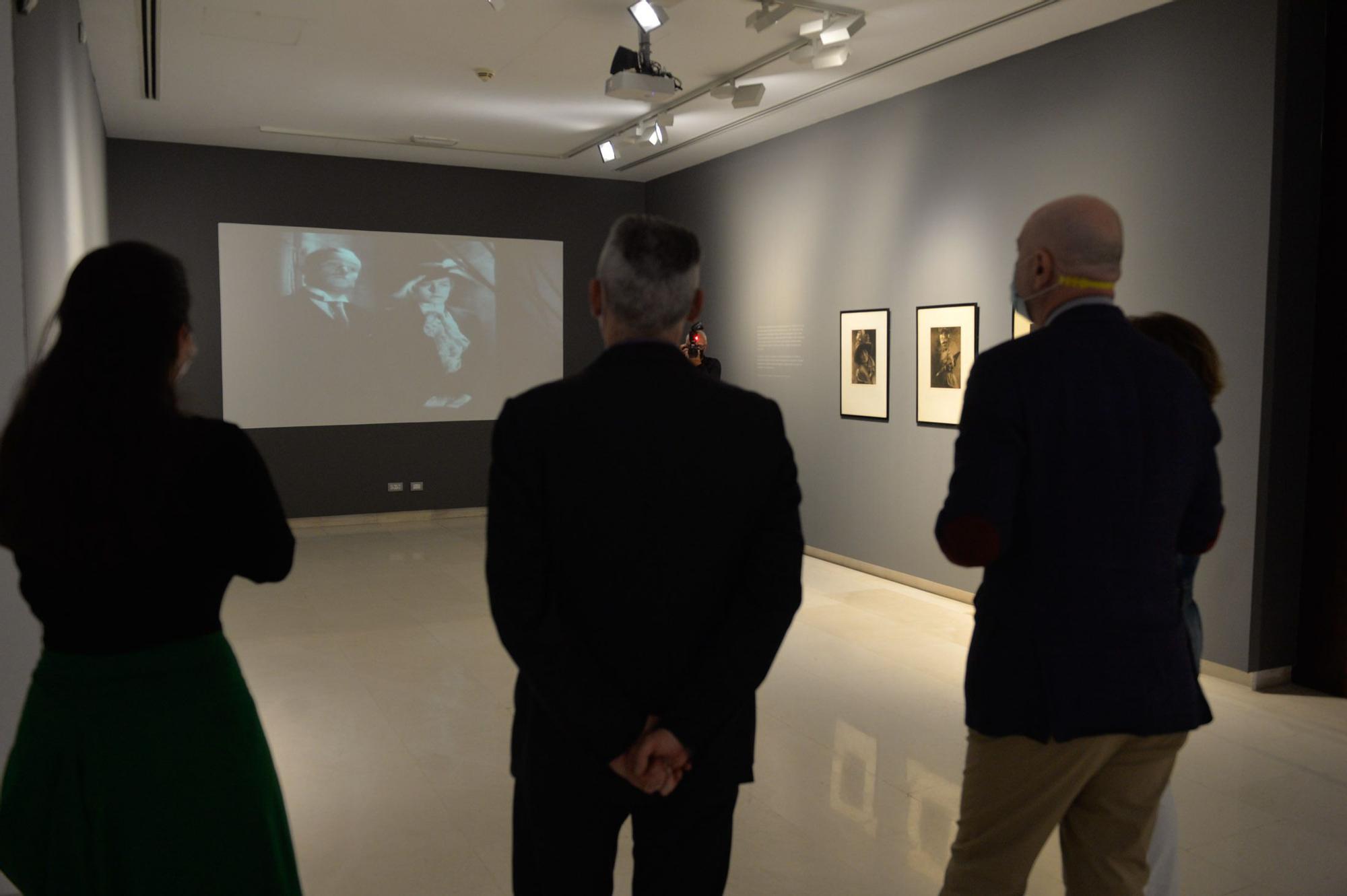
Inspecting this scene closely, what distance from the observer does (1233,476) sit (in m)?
4.67

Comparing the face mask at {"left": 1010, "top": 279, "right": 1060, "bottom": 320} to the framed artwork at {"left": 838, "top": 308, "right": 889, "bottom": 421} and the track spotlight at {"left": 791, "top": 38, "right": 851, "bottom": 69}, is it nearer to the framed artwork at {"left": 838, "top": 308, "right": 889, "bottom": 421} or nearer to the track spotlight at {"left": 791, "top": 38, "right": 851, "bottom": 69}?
the track spotlight at {"left": 791, "top": 38, "right": 851, "bottom": 69}

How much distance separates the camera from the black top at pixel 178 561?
1.50m

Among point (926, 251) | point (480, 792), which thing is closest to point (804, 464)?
point (926, 251)

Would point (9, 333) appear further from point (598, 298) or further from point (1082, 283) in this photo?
point (1082, 283)

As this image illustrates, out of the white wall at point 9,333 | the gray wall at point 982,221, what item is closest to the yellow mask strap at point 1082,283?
the white wall at point 9,333

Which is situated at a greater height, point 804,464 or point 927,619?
point 804,464

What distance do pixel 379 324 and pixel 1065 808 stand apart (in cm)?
859

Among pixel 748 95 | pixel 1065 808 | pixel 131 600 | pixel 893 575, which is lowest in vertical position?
pixel 893 575

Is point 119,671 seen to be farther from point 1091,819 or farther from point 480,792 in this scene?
point 480,792

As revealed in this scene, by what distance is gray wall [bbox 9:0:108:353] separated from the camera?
10.8ft

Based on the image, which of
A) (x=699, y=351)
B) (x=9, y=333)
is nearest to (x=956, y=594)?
(x=699, y=351)

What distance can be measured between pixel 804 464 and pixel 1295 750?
4336mm

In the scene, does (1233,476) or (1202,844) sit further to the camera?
(1233,476)

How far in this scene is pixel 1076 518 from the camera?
1641mm
